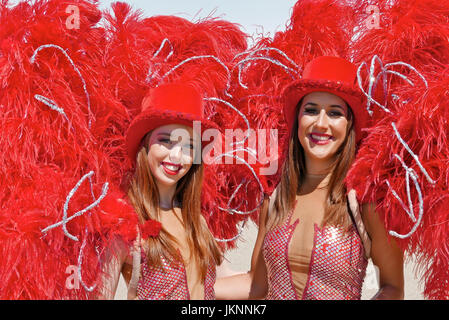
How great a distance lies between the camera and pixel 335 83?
99.3 inches

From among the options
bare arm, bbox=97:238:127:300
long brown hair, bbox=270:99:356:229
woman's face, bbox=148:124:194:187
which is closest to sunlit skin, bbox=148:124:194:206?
woman's face, bbox=148:124:194:187

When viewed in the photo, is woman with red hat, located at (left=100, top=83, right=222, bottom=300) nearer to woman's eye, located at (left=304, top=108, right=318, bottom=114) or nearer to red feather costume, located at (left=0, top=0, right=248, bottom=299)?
red feather costume, located at (left=0, top=0, right=248, bottom=299)

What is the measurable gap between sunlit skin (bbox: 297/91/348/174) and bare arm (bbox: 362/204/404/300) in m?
0.32

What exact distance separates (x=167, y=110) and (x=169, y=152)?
0.19 meters

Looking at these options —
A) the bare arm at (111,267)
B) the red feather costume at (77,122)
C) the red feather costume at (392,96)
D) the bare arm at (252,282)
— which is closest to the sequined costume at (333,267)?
the red feather costume at (392,96)

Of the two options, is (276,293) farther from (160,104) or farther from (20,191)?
(20,191)

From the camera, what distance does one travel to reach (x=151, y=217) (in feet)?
8.30

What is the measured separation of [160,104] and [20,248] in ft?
2.73

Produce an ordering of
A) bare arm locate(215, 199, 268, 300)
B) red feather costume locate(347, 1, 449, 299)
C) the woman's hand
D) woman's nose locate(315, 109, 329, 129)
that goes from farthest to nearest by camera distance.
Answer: bare arm locate(215, 199, 268, 300)
woman's nose locate(315, 109, 329, 129)
the woman's hand
red feather costume locate(347, 1, 449, 299)

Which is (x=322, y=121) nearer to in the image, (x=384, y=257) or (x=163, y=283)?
(x=384, y=257)

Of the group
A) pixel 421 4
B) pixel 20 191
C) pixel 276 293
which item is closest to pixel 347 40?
pixel 421 4

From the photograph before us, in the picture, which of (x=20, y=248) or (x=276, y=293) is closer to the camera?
(x=20, y=248)

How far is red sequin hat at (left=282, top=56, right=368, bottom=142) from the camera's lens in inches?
100.0

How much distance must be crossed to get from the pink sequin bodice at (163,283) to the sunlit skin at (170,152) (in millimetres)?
377
